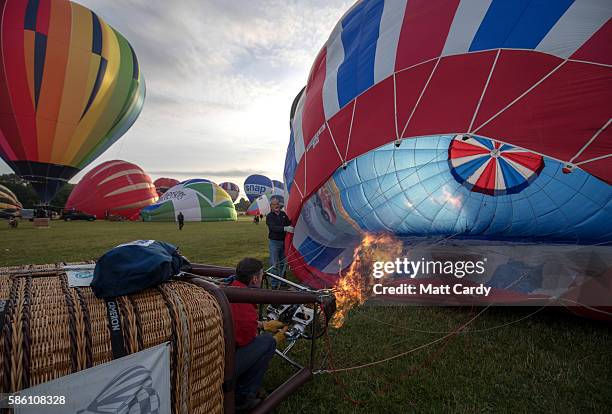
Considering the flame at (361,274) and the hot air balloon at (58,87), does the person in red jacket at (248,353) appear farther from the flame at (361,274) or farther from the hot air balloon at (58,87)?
the hot air balloon at (58,87)

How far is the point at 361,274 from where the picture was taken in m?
4.88

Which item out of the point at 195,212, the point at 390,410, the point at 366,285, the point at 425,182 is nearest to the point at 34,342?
the point at 390,410

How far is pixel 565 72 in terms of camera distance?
2.60m

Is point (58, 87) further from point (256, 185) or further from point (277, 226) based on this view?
point (256, 185)

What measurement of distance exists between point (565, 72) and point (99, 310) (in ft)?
12.0

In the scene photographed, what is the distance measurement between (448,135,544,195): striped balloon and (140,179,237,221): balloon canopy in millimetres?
21857

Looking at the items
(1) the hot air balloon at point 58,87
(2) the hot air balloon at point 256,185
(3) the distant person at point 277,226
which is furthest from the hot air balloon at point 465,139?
(2) the hot air balloon at point 256,185

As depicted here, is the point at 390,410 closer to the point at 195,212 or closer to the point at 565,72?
the point at 565,72

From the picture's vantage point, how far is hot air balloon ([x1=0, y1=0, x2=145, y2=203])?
10.9 meters

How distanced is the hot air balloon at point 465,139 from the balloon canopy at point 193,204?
2088 centimetres

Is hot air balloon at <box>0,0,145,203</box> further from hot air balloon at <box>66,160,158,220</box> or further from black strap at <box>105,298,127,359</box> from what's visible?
black strap at <box>105,298,127,359</box>

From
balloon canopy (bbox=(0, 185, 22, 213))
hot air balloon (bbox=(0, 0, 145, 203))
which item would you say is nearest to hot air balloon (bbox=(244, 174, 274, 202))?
balloon canopy (bbox=(0, 185, 22, 213))

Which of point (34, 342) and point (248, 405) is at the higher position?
point (34, 342)

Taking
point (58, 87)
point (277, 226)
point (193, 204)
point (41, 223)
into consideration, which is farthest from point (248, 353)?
point (193, 204)
